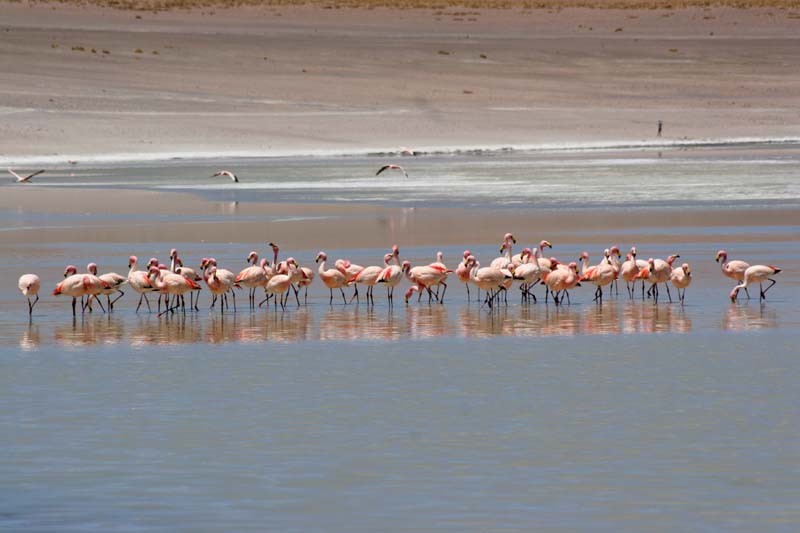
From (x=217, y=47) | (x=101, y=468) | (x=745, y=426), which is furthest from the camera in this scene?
(x=217, y=47)

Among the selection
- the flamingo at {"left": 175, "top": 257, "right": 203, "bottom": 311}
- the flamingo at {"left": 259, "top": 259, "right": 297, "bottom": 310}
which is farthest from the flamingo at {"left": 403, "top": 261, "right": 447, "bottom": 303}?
the flamingo at {"left": 175, "top": 257, "right": 203, "bottom": 311}

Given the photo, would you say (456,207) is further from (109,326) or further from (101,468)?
(101,468)

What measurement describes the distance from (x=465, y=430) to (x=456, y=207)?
18233 mm

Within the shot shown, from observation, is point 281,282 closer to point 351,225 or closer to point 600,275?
point 600,275

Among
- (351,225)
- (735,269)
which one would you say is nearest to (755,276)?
(735,269)

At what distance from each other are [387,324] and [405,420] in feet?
16.0

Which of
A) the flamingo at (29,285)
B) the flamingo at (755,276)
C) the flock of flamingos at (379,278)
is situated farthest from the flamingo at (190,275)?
the flamingo at (755,276)

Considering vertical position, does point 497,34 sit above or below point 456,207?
above

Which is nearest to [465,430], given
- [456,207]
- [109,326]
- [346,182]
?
[109,326]

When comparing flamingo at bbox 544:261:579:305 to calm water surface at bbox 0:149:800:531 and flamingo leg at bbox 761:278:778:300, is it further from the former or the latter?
flamingo leg at bbox 761:278:778:300

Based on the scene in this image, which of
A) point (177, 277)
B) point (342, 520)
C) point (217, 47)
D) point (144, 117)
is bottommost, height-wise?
point (342, 520)

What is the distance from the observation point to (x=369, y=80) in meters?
66.5

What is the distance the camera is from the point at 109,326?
1535cm

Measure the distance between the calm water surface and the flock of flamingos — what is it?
1.22 feet
